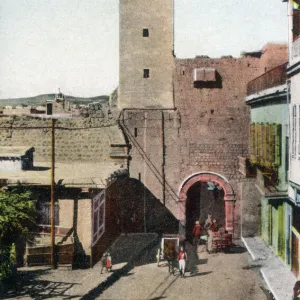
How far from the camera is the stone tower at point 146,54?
70.4ft

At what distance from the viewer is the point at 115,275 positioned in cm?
1564

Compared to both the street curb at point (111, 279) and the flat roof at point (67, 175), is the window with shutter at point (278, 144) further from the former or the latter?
the street curb at point (111, 279)

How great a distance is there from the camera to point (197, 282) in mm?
15430

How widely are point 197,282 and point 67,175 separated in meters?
6.13

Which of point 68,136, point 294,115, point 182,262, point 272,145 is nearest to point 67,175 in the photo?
point 68,136

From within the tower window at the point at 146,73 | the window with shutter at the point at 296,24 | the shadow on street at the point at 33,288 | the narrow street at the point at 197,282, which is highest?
the window with shutter at the point at 296,24

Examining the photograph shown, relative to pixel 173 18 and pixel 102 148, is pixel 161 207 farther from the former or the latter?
pixel 173 18

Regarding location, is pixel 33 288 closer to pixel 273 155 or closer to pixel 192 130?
pixel 273 155

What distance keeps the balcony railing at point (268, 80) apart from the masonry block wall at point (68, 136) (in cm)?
629

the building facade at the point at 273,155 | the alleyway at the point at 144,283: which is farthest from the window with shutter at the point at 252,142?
the alleyway at the point at 144,283

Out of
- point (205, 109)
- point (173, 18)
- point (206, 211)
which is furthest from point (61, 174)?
point (206, 211)

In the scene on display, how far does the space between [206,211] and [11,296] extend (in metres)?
16.4

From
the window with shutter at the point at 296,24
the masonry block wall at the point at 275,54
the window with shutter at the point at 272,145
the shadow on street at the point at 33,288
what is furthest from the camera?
the masonry block wall at the point at 275,54

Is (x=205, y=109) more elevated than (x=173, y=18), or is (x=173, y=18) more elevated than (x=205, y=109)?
(x=173, y=18)
